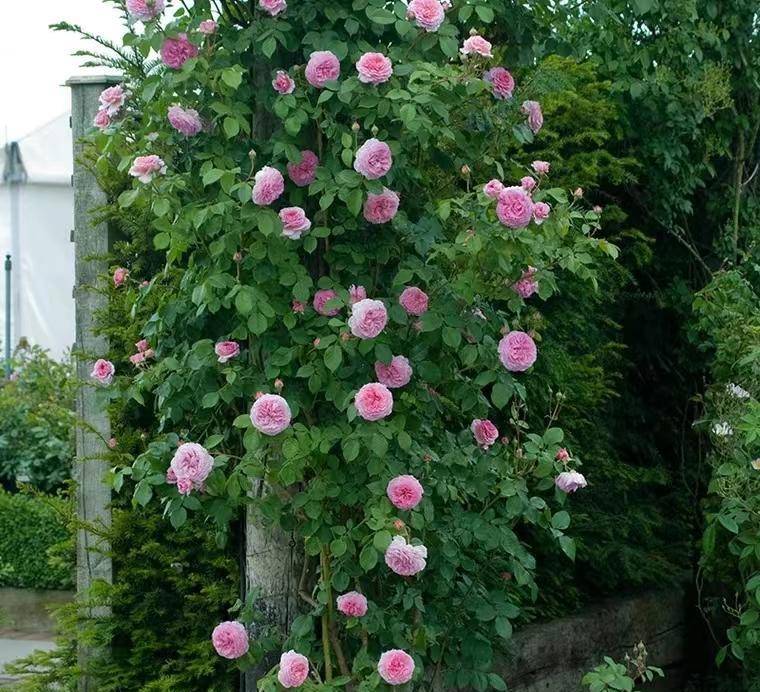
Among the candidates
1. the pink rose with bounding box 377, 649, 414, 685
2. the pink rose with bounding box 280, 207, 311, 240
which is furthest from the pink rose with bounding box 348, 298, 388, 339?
the pink rose with bounding box 377, 649, 414, 685

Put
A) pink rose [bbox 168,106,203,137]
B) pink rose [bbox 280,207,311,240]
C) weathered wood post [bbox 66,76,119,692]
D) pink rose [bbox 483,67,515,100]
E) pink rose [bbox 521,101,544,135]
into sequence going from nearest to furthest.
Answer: pink rose [bbox 280,207,311,240]
pink rose [bbox 168,106,203,137]
pink rose [bbox 483,67,515,100]
pink rose [bbox 521,101,544,135]
weathered wood post [bbox 66,76,119,692]

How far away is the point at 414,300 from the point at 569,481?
0.68 metres

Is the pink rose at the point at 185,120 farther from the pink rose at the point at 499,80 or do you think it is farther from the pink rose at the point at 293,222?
the pink rose at the point at 499,80

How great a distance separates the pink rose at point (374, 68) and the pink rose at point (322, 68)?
109 millimetres

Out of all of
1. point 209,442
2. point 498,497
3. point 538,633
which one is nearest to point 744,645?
point 538,633

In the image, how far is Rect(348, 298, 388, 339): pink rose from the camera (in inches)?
131

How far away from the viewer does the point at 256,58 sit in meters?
3.67

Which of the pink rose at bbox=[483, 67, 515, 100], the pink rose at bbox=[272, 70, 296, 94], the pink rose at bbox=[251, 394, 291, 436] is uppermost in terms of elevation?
the pink rose at bbox=[483, 67, 515, 100]

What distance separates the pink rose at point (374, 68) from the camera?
3.31 metres

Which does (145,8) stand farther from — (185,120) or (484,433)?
(484,433)

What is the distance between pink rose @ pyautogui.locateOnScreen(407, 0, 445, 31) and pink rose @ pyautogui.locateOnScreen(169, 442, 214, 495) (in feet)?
3.98

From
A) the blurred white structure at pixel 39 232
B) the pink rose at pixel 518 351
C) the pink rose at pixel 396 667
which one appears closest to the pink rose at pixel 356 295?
the pink rose at pixel 518 351

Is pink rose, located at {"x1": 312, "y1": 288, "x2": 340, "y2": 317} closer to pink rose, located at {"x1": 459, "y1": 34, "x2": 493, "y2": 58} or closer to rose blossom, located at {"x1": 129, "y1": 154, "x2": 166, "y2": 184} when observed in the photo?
rose blossom, located at {"x1": 129, "y1": 154, "x2": 166, "y2": 184}

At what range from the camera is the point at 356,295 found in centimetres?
349
